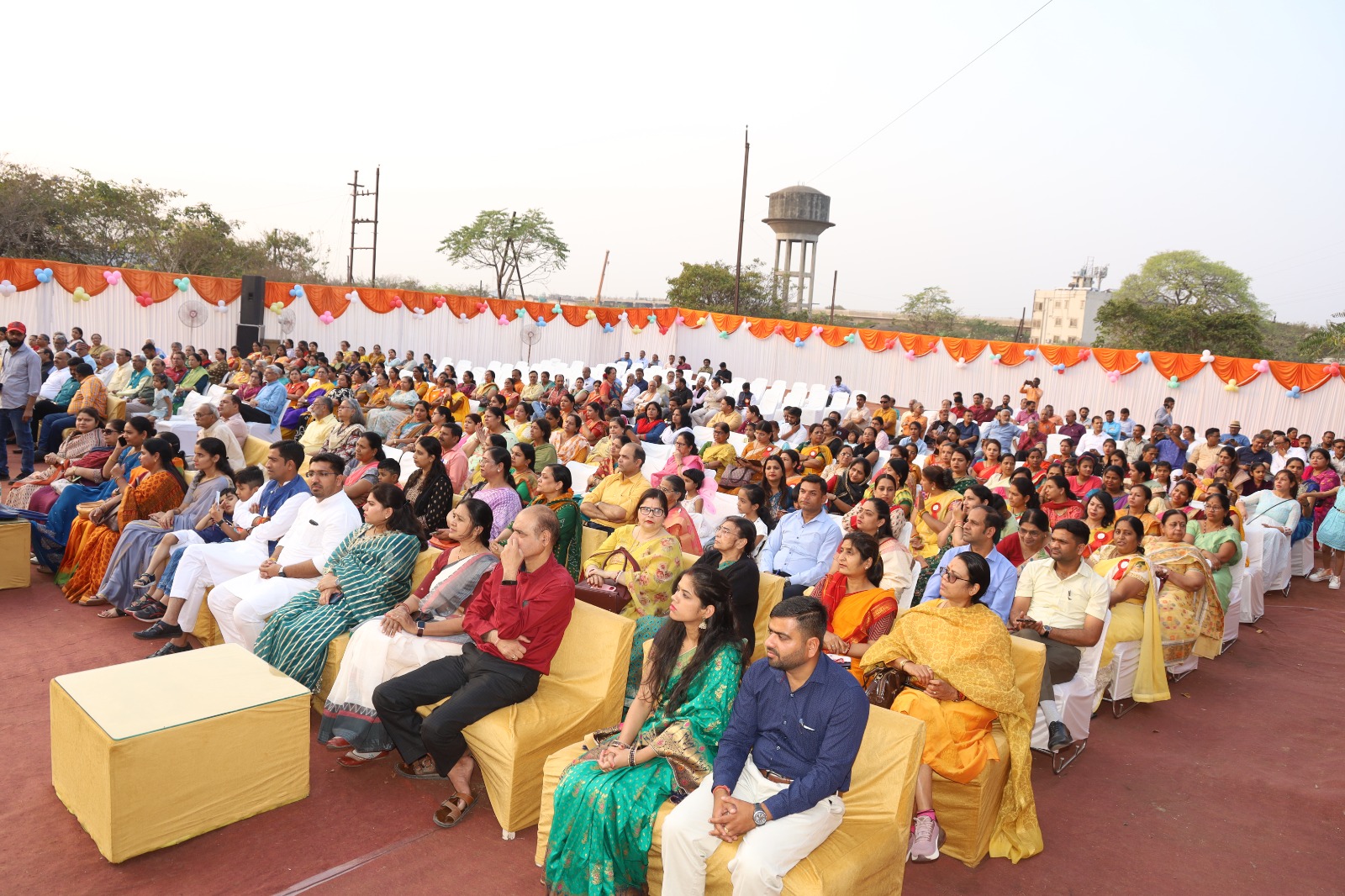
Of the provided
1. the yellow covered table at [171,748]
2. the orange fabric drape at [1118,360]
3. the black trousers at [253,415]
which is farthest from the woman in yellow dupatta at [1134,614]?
the orange fabric drape at [1118,360]

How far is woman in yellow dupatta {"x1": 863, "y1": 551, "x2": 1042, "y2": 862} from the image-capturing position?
3324 mm

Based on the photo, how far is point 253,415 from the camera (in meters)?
10.4

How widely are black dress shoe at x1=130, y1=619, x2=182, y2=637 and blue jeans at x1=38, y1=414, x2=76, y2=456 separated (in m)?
5.66

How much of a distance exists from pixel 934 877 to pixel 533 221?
3817cm

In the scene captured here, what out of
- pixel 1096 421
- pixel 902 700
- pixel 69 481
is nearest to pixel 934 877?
pixel 902 700

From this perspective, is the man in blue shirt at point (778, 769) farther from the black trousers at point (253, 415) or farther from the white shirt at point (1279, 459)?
the white shirt at point (1279, 459)

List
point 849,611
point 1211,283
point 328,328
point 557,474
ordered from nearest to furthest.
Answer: point 849,611 < point 557,474 < point 328,328 < point 1211,283

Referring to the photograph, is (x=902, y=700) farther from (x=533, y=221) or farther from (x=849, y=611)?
(x=533, y=221)

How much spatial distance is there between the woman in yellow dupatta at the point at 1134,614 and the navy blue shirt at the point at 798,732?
7.90ft

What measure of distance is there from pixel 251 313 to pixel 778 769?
1784 centimetres

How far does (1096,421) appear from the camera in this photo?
12875 mm

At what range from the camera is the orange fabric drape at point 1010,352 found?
→ 1750 centimetres

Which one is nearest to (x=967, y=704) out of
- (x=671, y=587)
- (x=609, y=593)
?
(x=671, y=587)

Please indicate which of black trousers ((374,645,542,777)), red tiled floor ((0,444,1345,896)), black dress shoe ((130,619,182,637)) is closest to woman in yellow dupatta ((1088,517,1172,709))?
red tiled floor ((0,444,1345,896))
